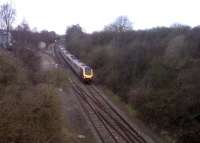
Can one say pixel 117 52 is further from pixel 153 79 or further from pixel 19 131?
pixel 19 131

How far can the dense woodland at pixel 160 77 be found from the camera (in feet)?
79.6

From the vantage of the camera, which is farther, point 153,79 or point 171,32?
point 171,32

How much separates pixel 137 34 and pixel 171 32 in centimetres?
823

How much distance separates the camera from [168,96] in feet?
89.2

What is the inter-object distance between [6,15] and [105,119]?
179 feet

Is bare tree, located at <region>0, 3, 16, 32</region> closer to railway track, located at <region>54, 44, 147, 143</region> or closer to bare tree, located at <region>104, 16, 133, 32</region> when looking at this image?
bare tree, located at <region>104, 16, 133, 32</region>

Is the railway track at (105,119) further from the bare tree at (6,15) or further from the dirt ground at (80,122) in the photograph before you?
the bare tree at (6,15)

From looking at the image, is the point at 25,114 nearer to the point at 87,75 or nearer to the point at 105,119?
the point at 105,119

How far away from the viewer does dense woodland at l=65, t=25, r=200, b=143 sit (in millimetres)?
24266

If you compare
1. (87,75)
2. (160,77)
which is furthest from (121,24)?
(160,77)

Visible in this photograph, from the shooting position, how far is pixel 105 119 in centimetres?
2647

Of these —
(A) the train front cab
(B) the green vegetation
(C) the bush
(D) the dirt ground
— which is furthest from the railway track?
(C) the bush

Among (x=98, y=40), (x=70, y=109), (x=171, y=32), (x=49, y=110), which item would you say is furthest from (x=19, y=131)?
(x=98, y=40)

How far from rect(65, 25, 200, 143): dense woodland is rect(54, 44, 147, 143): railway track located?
1.86 meters
